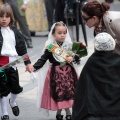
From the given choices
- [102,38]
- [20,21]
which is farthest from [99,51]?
[20,21]

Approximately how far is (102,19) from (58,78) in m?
1.02

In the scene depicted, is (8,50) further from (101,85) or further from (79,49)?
(101,85)

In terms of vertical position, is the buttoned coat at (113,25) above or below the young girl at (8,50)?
above

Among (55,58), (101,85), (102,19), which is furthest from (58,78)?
(101,85)

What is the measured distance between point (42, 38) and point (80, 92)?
28.5 feet

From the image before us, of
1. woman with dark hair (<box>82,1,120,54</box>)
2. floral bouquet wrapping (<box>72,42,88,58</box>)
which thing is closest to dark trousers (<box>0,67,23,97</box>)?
floral bouquet wrapping (<box>72,42,88,58</box>)

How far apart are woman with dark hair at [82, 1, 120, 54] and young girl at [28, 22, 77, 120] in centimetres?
74

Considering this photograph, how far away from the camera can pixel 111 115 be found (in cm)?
469

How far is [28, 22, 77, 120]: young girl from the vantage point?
252 inches

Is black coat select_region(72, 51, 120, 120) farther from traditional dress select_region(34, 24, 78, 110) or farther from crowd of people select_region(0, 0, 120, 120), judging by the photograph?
traditional dress select_region(34, 24, 78, 110)

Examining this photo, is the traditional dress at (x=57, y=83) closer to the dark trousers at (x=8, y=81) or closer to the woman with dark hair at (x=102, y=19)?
the dark trousers at (x=8, y=81)

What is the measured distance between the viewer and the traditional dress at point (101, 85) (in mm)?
4672

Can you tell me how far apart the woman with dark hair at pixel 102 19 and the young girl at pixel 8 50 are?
997 mm

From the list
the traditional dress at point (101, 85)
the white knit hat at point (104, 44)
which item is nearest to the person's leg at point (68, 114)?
the traditional dress at point (101, 85)
